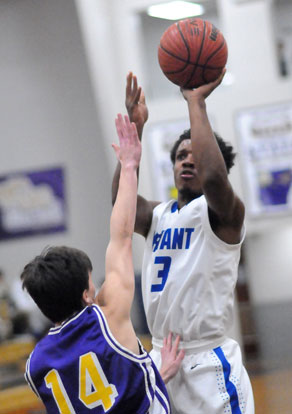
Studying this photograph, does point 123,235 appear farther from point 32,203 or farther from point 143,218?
point 32,203

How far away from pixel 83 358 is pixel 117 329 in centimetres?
16

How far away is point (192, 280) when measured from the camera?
10.8ft

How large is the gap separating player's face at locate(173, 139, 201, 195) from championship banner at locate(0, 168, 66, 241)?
1023 cm

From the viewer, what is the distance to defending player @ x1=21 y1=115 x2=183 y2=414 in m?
2.73

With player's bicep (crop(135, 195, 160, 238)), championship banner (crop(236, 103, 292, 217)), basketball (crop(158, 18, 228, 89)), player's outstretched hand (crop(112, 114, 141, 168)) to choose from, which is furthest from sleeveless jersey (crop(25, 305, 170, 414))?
championship banner (crop(236, 103, 292, 217))

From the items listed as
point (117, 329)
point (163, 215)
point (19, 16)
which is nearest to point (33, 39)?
point (19, 16)

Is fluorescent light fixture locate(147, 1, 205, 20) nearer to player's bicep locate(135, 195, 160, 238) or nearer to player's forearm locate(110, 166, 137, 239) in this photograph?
player's bicep locate(135, 195, 160, 238)

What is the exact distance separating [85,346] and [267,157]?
7860 millimetres

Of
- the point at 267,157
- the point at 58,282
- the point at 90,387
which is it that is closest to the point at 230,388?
the point at 90,387

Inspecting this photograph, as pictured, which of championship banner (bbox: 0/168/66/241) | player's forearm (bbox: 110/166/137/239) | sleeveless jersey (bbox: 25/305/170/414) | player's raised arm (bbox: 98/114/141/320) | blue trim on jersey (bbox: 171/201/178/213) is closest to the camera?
sleeveless jersey (bbox: 25/305/170/414)

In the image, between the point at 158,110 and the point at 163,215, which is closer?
the point at 163,215

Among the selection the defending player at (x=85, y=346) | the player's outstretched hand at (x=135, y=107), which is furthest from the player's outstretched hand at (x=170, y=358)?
the player's outstretched hand at (x=135, y=107)

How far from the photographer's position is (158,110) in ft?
35.0

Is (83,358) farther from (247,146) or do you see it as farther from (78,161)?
(78,161)
